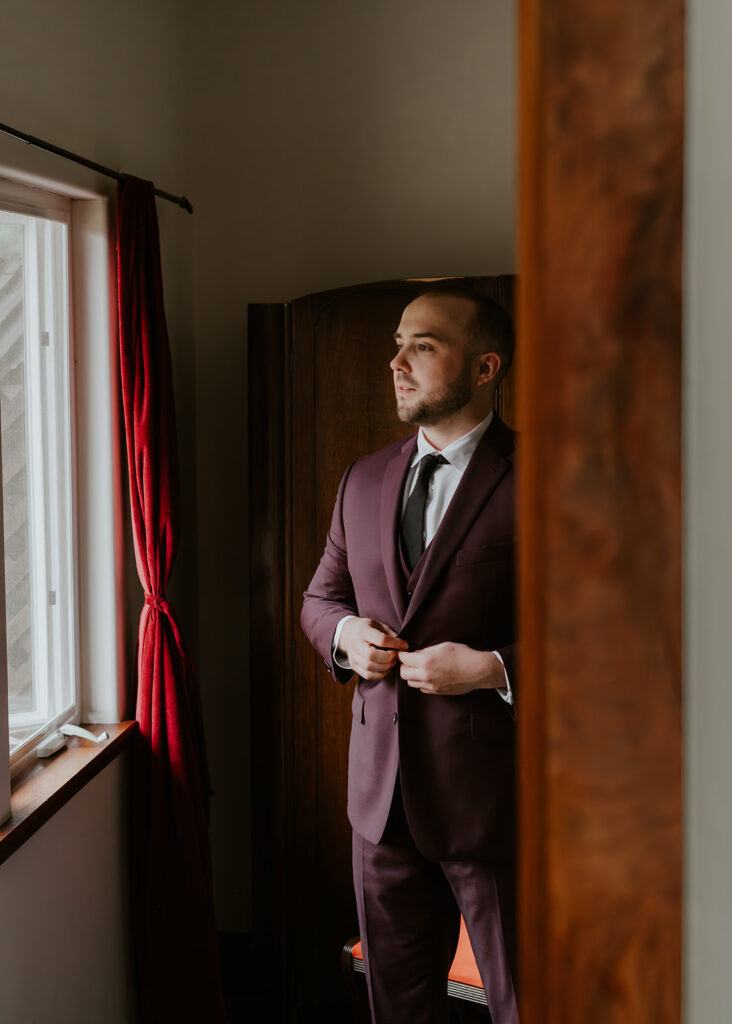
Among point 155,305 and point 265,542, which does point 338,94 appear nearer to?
point 155,305

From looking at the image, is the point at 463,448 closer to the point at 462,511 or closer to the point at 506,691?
the point at 462,511

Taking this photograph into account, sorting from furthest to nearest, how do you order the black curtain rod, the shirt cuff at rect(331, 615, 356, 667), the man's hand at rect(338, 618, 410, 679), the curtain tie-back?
the curtain tie-back, the shirt cuff at rect(331, 615, 356, 667), the man's hand at rect(338, 618, 410, 679), the black curtain rod

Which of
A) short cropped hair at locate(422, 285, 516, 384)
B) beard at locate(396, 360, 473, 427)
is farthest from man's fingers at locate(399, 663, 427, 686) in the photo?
short cropped hair at locate(422, 285, 516, 384)

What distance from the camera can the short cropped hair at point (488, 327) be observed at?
184 cm

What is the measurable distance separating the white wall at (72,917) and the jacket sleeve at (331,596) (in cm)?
60

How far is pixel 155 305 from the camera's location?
203cm

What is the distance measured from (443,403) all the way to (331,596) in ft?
1.60

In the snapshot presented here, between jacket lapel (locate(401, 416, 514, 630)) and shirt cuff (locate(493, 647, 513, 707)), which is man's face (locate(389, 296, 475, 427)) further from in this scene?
shirt cuff (locate(493, 647, 513, 707))

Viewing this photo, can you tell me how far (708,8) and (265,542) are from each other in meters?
2.00

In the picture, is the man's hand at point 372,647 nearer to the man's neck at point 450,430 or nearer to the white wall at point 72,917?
the man's neck at point 450,430

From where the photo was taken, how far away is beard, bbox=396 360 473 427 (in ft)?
6.03

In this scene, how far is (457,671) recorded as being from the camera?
165cm

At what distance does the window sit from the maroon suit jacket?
761 mm

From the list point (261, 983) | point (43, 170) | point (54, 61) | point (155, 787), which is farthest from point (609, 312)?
point (261, 983)
